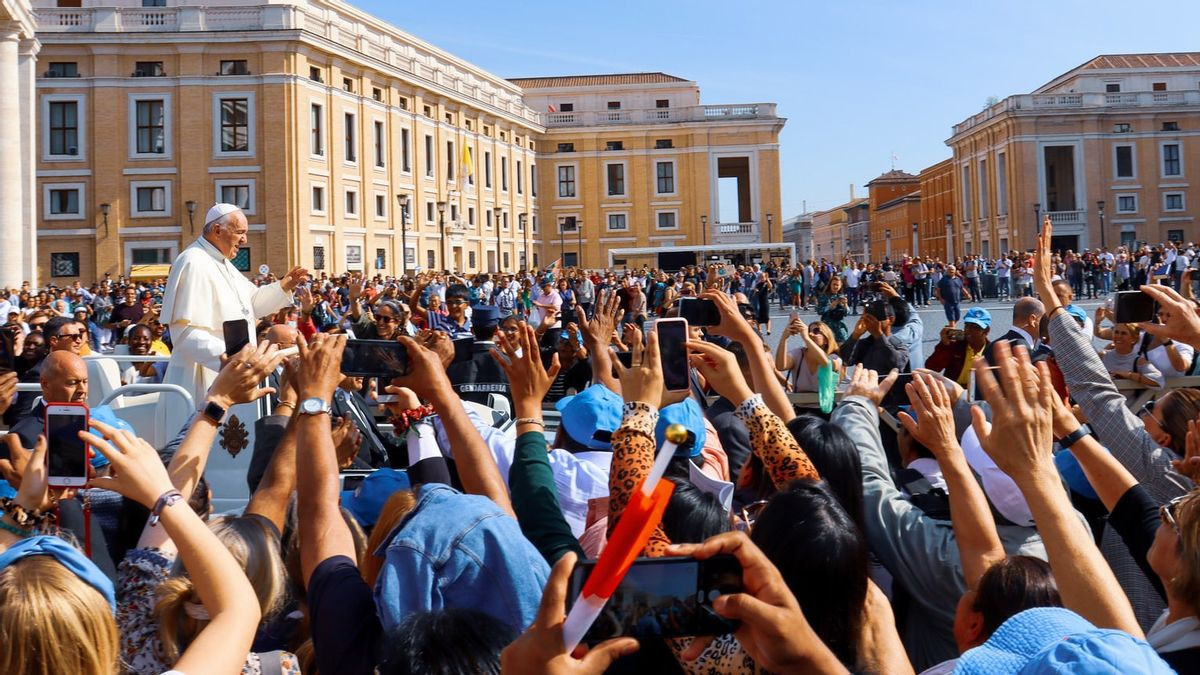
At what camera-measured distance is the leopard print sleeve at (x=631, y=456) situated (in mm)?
2596

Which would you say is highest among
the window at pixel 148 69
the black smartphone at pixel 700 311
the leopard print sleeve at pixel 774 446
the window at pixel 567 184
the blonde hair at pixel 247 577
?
the window at pixel 148 69

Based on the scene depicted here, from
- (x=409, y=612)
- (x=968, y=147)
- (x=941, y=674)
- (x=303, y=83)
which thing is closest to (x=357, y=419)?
(x=409, y=612)

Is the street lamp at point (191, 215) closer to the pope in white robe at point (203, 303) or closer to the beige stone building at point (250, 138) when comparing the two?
the beige stone building at point (250, 138)

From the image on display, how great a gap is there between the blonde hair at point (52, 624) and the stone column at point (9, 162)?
28.8 meters

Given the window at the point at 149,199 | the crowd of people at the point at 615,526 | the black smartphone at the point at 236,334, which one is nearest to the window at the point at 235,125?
the window at the point at 149,199

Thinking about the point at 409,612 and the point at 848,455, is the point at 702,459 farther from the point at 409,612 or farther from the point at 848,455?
the point at 409,612

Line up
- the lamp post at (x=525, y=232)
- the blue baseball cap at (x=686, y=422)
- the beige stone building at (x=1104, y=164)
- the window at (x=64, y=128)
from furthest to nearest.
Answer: the lamp post at (x=525, y=232), the beige stone building at (x=1104, y=164), the window at (x=64, y=128), the blue baseball cap at (x=686, y=422)

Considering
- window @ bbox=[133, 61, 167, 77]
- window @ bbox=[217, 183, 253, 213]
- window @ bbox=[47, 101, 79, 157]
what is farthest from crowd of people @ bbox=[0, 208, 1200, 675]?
window @ bbox=[47, 101, 79, 157]

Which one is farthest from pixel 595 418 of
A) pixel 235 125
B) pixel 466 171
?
pixel 466 171

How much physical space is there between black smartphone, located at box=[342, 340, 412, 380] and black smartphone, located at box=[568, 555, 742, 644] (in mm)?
1583

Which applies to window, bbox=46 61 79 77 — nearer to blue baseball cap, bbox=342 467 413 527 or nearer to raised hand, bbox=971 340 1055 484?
blue baseball cap, bbox=342 467 413 527

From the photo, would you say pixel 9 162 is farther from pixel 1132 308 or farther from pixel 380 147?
pixel 1132 308

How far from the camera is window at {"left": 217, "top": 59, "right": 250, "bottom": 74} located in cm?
4297

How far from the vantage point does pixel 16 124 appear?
90.6 feet
